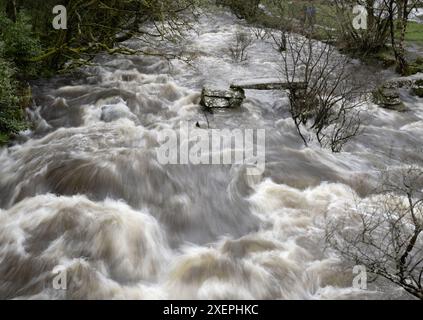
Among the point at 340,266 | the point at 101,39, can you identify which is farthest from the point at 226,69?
the point at 340,266

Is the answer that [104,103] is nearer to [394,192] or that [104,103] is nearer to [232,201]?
[232,201]

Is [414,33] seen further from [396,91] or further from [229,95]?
[229,95]

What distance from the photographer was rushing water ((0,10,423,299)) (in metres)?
4.91

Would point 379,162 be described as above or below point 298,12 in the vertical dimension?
below

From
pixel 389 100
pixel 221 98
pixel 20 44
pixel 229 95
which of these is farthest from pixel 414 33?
pixel 20 44

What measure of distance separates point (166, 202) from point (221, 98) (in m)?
4.23

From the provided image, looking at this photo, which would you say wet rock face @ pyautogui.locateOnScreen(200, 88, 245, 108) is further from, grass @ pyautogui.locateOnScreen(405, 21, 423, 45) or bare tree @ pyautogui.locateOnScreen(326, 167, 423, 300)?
grass @ pyautogui.locateOnScreen(405, 21, 423, 45)

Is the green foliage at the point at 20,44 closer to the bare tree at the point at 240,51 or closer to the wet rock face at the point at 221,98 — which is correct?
the wet rock face at the point at 221,98

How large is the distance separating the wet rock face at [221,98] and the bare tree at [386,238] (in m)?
4.20

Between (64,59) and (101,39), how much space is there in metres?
1.26

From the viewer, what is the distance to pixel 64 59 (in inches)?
448

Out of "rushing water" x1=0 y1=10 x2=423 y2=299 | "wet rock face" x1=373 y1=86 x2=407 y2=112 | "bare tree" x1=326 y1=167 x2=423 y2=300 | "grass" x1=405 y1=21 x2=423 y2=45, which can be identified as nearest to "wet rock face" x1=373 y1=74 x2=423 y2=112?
"wet rock face" x1=373 y1=86 x2=407 y2=112
